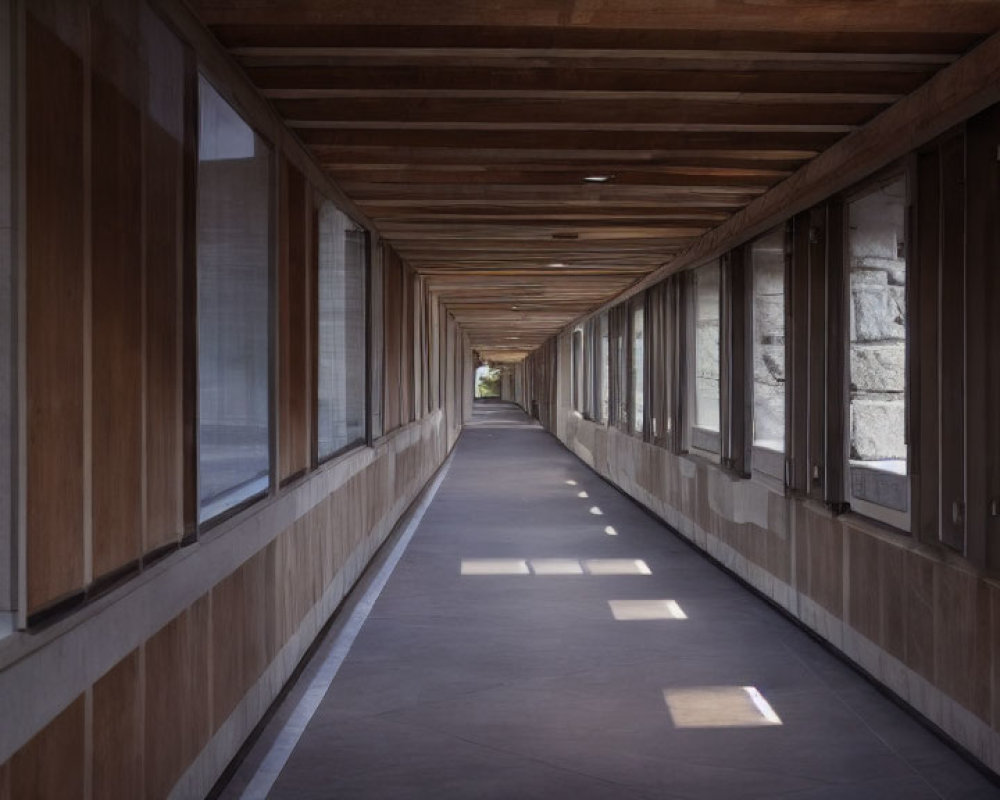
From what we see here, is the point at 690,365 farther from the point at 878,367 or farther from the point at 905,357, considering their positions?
the point at 905,357

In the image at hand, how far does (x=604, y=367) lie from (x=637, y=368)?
12.6ft

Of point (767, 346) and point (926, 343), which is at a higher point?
point (767, 346)

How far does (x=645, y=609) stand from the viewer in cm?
660

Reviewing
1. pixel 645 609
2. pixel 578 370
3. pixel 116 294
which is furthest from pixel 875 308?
pixel 578 370

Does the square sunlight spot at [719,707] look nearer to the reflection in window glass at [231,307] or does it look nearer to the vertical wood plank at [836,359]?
the vertical wood plank at [836,359]

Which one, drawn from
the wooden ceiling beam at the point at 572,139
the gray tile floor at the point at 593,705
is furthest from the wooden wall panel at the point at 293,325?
the gray tile floor at the point at 593,705

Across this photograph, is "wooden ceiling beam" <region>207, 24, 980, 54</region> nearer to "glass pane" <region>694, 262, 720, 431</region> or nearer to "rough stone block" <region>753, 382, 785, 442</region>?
"rough stone block" <region>753, 382, 785, 442</region>

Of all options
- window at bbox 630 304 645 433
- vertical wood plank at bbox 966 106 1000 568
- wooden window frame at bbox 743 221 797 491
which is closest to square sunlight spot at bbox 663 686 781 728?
vertical wood plank at bbox 966 106 1000 568

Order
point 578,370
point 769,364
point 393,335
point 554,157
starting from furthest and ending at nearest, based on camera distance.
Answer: point 578,370, point 393,335, point 769,364, point 554,157

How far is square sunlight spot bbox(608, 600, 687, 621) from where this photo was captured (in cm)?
638

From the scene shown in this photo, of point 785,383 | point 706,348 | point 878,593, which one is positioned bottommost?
point 878,593

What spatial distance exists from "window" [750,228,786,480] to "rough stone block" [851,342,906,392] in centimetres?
195

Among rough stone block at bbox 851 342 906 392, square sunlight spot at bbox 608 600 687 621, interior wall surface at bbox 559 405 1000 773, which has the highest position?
rough stone block at bbox 851 342 906 392

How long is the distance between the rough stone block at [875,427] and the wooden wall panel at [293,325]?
2846 millimetres
